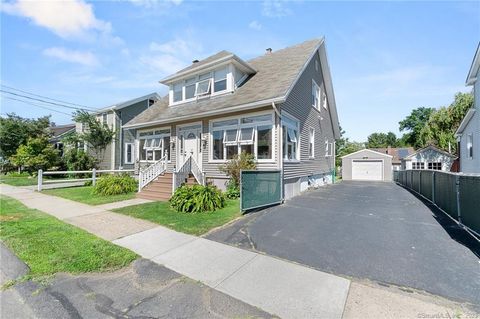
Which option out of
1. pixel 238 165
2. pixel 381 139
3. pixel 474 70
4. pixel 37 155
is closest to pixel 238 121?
pixel 238 165

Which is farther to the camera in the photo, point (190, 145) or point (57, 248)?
point (190, 145)

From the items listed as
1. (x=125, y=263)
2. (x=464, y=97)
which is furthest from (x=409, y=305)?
(x=464, y=97)

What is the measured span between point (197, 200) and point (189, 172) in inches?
159

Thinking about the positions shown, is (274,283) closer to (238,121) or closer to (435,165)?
(238,121)

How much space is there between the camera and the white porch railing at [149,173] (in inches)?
460

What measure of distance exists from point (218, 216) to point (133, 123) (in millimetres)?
11249

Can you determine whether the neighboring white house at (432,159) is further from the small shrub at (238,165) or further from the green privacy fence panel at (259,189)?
the small shrub at (238,165)

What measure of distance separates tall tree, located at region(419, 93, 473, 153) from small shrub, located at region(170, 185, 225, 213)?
1218 inches

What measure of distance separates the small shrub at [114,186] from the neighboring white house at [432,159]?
103ft

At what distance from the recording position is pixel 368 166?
2756 centimetres

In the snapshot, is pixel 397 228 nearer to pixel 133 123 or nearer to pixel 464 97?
pixel 133 123

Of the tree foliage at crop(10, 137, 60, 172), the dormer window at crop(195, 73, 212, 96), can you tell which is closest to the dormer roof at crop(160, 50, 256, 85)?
the dormer window at crop(195, 73, 212, 96)

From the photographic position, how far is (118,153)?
21938mm

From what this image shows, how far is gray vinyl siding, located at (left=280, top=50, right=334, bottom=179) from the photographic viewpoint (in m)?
11.2
